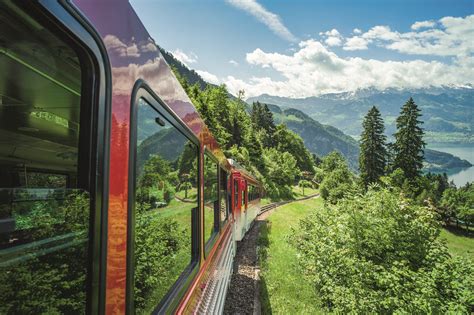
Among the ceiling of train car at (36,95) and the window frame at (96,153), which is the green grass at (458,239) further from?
the ceiling of train car at (36,95)

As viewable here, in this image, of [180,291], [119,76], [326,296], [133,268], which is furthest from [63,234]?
[326,296]

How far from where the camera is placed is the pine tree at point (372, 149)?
5281 cm

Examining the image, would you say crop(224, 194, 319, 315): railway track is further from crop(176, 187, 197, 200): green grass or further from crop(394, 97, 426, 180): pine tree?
crop(394, 97, 426, 180): pine tree

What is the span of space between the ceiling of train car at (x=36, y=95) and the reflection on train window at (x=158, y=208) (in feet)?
1.26

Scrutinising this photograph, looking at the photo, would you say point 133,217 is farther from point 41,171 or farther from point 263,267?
point 263,267

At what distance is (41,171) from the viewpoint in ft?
5.11

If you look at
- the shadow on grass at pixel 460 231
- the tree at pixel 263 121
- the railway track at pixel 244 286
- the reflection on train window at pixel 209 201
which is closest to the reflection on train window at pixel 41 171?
the reflection on train window at pixel 209 201

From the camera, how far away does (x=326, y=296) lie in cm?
772

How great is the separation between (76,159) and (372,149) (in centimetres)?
5708

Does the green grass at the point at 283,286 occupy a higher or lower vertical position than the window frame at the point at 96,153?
lower

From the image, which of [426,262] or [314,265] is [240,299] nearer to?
[314,265]

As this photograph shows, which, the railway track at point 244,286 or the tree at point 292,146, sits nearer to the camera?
the railway track at point 244,286

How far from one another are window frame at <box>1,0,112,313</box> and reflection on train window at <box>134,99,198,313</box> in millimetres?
355

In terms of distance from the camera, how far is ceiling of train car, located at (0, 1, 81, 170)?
1.20m
